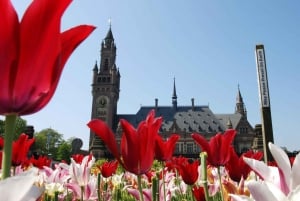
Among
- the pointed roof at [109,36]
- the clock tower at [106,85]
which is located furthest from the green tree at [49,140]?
the pointed roof at [109,36]

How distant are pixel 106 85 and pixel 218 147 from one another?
57.3 metres

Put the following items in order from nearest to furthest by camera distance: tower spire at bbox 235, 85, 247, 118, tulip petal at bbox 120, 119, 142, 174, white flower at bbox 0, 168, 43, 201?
white flower at bbox 0, 168, 43, 201
tulip petal at bbox 120, 119, 142, 174
tower spire at bbox 235, 85, 247, 118

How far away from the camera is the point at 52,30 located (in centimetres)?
52

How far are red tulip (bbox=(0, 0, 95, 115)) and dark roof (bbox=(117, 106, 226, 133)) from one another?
54404 mm

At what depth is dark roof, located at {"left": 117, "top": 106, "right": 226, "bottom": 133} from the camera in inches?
2194

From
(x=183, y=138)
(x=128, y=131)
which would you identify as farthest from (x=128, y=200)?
(x=183, y=138)

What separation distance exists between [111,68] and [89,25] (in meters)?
60.5

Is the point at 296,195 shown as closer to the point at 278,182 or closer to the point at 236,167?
the point at 278,182

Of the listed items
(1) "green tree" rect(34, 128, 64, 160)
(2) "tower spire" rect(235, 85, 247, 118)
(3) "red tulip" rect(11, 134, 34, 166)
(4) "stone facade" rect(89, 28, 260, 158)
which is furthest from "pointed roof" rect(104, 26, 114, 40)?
(3) "red tulip" rect(11, 134, 34, 166)

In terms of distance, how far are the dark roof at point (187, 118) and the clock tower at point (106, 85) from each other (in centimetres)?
235

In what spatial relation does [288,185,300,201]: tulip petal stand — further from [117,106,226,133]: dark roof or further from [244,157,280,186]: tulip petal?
[117,106,226,133]: dark roof

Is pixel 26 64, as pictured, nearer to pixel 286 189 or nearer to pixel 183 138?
pixel 286 189

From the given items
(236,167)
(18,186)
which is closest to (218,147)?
(236,167)

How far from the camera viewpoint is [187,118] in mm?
57094
